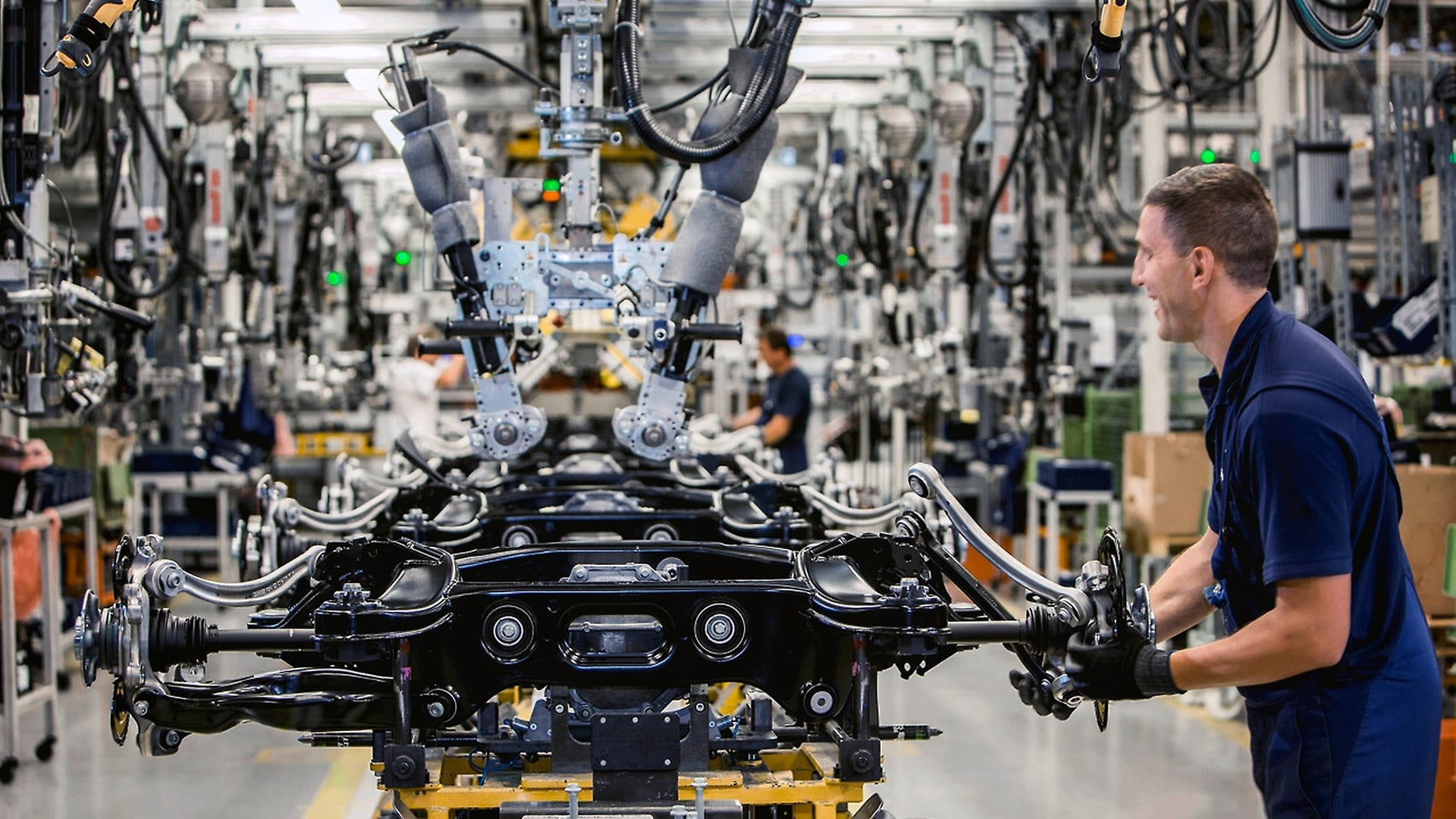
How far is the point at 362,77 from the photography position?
403 inches

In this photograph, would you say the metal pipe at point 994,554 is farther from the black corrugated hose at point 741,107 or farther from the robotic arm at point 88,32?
the robotic arm at point 88,32

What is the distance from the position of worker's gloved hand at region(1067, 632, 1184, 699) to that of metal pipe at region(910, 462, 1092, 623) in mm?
269

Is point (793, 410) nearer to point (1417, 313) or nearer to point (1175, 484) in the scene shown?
point (1175, 484)

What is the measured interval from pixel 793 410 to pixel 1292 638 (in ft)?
22.8

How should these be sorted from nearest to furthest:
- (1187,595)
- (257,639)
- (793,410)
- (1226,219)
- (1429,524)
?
(1226,219)
(1187,595)
(257,639)
(1429,524)
(793,410)

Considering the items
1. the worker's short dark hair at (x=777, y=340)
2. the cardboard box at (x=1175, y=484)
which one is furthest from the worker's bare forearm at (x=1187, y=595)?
the worker's short dark hair at (x=777, y=340)

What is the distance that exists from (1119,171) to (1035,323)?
1172 mm

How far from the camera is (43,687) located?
6.04 metres

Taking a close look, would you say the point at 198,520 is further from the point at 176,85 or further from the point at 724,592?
the point at 724,592

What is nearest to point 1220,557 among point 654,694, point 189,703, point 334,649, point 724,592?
point 724,592

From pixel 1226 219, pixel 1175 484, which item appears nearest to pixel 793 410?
pixel 1175 484

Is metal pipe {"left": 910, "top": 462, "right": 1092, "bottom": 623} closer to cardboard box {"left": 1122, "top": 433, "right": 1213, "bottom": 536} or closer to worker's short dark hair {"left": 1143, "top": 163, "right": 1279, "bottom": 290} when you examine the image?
worker's short dark hair {"left": 1143, "top": 163, "right": 1279, "bottom": 290}

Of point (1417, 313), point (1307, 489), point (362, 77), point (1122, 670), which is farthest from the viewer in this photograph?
point (362, 77)

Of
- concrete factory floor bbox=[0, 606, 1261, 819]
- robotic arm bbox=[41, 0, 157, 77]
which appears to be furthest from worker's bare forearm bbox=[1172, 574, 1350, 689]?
robotic arm bbox=[41, 0, 157, 77]
